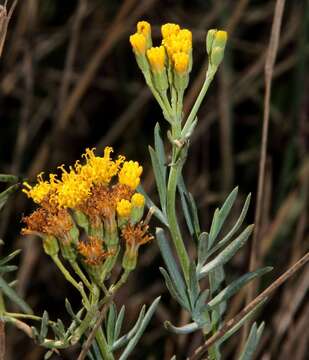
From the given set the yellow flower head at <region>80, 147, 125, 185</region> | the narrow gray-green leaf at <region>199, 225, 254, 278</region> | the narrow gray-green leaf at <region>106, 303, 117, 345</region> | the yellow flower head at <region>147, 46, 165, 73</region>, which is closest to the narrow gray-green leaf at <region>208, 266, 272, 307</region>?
the narrow gray-green leaf at <region>199, 225, 254, 278</region>

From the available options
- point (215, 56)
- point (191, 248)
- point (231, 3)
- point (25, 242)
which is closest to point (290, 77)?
point (231, 3)

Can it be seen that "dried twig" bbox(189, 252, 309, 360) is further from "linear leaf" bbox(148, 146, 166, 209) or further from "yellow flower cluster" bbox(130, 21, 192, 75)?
"yellow flower cluster" bbox(130, 21, 192, 75)

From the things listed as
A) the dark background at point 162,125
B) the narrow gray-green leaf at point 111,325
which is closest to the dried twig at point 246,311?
the narrow gray-green leaf at point 111,325

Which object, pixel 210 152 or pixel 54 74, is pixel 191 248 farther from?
pixel 54 74

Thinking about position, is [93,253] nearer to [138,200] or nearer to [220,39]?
[138,200]

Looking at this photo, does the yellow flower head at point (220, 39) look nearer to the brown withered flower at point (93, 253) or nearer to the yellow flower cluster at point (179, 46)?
the yellow flower cluster at point (179, 46)

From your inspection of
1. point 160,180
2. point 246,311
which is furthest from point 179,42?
point 246,311
